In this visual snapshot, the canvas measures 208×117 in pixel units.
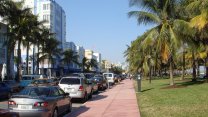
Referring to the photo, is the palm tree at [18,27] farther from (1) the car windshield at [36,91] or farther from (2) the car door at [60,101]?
(1) the car windshield at [36,91]

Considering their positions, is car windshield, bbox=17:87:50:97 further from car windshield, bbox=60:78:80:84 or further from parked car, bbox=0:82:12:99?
parked car, bbox=0:82:12:99

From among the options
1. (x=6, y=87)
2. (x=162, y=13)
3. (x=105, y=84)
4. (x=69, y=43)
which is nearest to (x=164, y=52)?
(x=162, y=13)

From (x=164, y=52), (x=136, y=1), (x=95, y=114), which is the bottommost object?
(x=95, y=114)

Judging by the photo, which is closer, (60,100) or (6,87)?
(60,100)

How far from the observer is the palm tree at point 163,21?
31.6 meters

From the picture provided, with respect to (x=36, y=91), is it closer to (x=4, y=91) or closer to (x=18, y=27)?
(x=4, y=91)

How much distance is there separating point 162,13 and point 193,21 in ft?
12.1

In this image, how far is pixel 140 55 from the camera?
2511 inches

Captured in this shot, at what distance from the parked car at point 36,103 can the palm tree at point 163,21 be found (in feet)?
59.6

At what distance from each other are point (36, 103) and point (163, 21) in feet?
69.4

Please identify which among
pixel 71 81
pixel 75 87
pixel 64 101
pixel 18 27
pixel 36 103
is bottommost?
pixel 64 101

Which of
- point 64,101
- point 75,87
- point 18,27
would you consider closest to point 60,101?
point 64,101

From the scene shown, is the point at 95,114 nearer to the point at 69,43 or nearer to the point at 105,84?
the point at 105,84

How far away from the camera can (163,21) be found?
32594 millimetres
